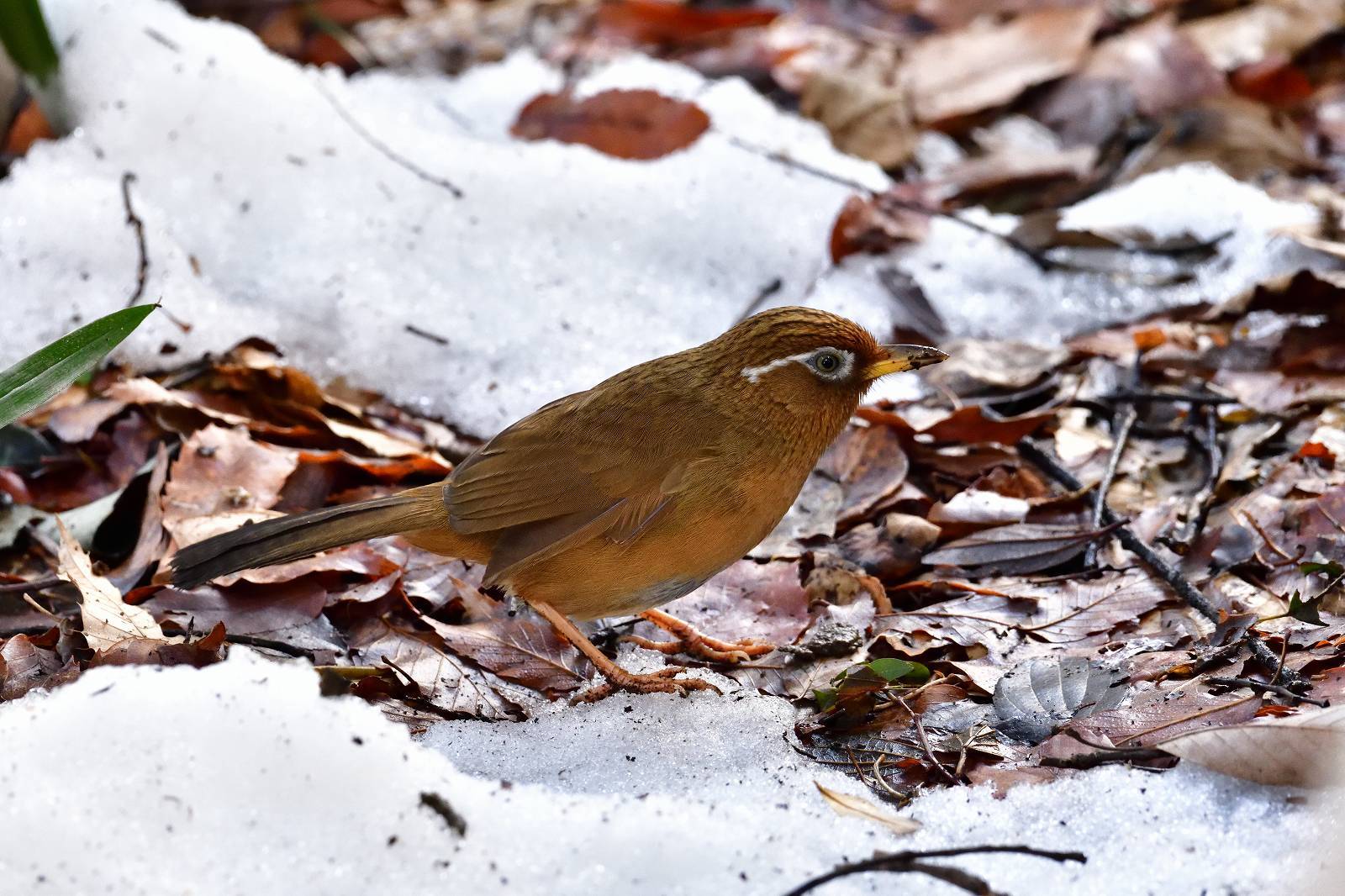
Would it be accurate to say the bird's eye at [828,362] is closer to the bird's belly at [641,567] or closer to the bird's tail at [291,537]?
the bird's belly at [641,567]

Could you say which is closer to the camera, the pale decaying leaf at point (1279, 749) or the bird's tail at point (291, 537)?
the pale decaying leaf at point (1279, 749)

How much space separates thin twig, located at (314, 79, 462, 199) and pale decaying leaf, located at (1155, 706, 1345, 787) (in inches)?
154

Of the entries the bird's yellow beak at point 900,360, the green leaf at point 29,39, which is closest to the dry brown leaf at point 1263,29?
the bird's yellow beak at point 900,360

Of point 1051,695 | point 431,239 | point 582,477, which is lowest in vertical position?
point 431,239

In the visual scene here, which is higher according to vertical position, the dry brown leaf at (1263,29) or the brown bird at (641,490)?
the brown bird at (641,490)

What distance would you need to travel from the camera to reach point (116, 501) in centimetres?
440

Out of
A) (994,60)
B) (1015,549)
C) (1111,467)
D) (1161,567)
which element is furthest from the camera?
(994,60)

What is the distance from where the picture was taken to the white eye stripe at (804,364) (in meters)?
3.79

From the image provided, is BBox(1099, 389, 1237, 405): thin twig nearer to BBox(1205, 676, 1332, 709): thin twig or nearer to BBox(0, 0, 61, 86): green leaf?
BBox(1205, 676, 1332, 709): thin twig

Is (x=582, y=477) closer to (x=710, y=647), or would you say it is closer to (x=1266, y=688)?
(x=710, y=647)

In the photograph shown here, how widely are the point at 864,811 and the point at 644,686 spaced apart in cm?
93

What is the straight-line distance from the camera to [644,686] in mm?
3668

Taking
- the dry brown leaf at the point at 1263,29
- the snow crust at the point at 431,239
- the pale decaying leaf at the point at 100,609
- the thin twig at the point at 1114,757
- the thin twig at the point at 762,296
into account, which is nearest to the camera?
the thin twig at the point at 1114,757

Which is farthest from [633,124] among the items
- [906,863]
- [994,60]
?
[906,863]
